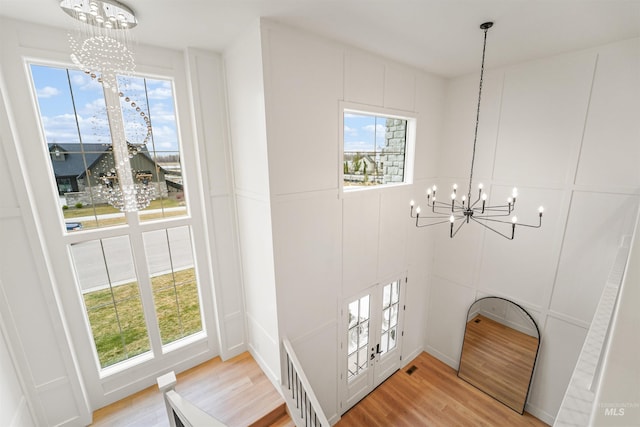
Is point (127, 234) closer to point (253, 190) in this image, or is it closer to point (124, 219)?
point (124, 219)

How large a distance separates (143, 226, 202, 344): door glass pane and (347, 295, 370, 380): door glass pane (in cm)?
222

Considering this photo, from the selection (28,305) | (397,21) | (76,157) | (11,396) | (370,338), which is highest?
(397,21)

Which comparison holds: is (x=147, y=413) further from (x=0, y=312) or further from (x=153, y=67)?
(x=153, y=67)

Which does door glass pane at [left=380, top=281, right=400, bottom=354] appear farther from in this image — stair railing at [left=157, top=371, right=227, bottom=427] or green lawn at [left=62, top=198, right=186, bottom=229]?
green lawn at [left=62, top=198, right=186, bottom=229]

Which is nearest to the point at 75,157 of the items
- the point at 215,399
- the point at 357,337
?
the point at 215,399

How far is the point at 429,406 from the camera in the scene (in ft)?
13.4

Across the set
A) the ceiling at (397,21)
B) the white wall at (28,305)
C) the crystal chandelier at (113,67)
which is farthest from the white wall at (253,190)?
the white wall at (28,305)

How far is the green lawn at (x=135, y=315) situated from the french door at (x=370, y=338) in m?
2.16

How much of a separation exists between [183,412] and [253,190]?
2.07 metres

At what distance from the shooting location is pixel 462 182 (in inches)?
175

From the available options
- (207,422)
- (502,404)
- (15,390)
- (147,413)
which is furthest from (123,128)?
(502,404)

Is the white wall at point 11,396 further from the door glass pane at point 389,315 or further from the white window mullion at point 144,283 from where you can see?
the door glass pane at point 389,315

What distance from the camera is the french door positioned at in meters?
3.83

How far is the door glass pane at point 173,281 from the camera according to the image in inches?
129
